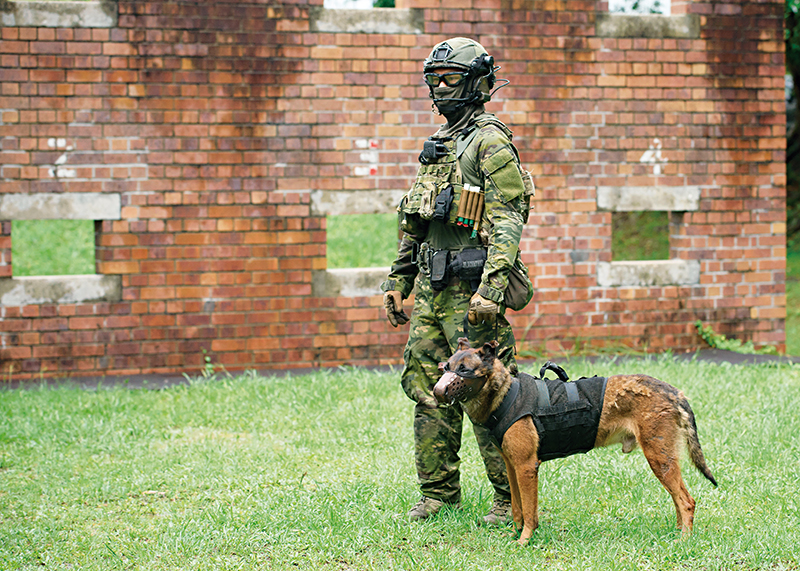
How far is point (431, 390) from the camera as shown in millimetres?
4145

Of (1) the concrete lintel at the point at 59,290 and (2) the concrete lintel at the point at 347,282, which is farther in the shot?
(2) the concrete lintel at the point at 347,282

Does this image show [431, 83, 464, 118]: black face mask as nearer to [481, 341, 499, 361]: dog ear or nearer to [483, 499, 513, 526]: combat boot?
[481, 341, 499, 361]: dog ear

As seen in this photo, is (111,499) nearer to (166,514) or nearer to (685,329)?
(166,514)

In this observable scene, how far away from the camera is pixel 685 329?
329 inches

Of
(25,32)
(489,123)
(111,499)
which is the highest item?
(25,32)

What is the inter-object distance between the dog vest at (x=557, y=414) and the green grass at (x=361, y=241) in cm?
803

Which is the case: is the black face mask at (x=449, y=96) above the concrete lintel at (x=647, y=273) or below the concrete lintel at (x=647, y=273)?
above

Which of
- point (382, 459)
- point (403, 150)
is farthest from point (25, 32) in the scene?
point (382, 459)

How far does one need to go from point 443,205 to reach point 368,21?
4.24 meters

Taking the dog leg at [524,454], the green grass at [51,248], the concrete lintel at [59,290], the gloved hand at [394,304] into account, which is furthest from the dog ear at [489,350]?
the green grass at [51,248]

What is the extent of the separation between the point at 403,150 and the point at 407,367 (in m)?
3.98

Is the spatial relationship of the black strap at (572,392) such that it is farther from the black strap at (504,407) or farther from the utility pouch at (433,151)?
the utility pouch at (433,151)

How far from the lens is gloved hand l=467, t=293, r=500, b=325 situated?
379cm

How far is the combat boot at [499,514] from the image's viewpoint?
4047mm
